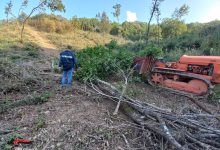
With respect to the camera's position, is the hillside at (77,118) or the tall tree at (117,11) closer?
the hillside at (77,118)

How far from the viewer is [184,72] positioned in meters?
7.03

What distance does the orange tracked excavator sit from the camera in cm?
649

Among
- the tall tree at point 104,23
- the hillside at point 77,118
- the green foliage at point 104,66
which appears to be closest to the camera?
the hillside at point 77,118

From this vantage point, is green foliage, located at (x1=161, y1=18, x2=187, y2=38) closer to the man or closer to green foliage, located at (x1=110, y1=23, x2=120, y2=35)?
green foliage, located at (x1=110, y1=23, x2=120, y2=35)

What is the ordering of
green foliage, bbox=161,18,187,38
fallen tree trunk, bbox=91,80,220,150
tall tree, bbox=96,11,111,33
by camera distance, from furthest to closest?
tall tree, bbox=96,11,111,33
green foliage, bbox=161,18,187,38
fallen tree trunk, bbox=91,80,220,150

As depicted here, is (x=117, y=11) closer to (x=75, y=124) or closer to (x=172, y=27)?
(x=172, y=27)

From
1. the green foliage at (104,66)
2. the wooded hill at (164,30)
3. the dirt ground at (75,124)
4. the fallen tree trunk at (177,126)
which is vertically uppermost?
the wooded hill at (164,30)

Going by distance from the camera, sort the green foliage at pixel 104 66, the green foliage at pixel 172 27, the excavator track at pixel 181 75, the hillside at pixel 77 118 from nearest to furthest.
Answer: the hillside at pixel 77 118
the excavator track at pixel 181 75
the green foliage at pixel 104 66
the green foliage at pixel 172 27

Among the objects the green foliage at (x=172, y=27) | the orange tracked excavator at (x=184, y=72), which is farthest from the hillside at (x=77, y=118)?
the green foliage at (x=172, y=27)

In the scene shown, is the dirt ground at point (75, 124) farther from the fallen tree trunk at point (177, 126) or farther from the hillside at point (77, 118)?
the fallen tree trunk at point (177, 126)

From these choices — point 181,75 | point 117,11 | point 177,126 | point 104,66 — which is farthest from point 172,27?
point 177,126

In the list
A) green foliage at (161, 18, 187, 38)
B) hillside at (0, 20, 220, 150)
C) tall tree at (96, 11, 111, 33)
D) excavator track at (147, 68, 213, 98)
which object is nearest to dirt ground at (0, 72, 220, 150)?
hillside at (0, 20, 220, 150)

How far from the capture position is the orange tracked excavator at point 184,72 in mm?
6495

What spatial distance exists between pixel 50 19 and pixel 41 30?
305 cm
